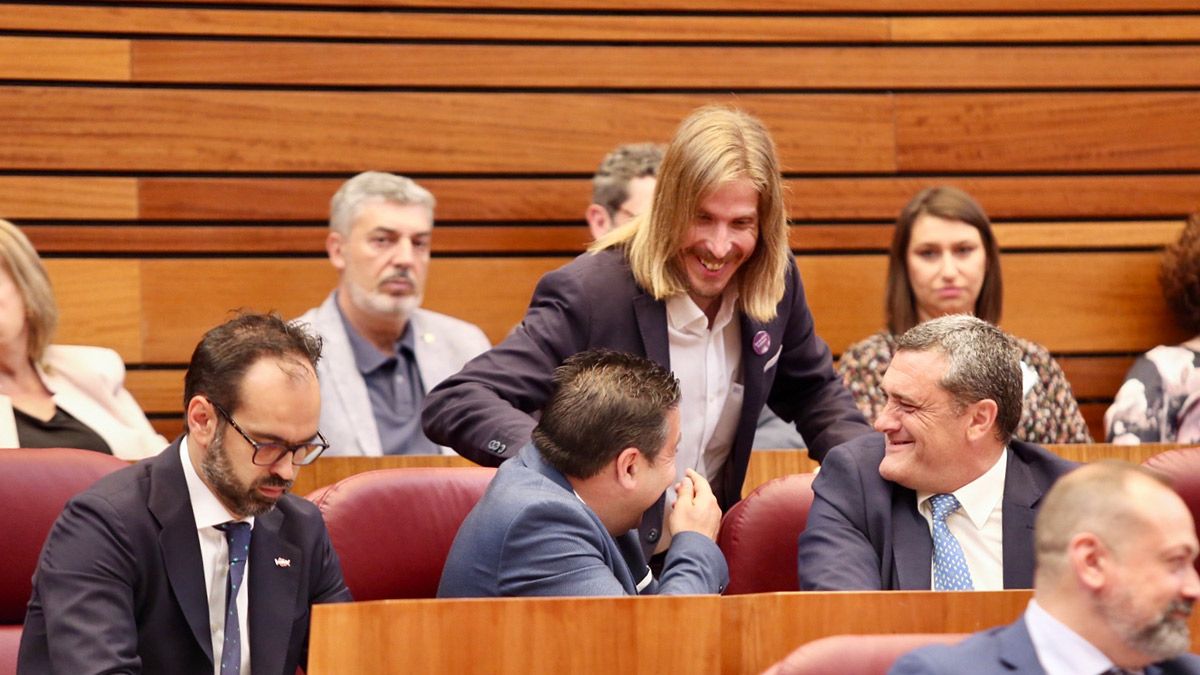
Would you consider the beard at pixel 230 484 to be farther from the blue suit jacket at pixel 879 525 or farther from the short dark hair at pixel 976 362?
the short dark hair at pixel 976 362

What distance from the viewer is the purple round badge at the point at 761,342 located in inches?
124

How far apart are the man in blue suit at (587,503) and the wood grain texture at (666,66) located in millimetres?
2128

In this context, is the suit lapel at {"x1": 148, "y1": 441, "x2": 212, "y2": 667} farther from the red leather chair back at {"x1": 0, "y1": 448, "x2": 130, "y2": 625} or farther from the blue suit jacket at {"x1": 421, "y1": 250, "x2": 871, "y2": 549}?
the blue suit jacket at {"x1": 421, "y1": 250, "x2": 871, "y2": 549}

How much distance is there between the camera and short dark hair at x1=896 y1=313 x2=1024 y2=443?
2.78 m

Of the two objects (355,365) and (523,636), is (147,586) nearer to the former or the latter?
(523,636)

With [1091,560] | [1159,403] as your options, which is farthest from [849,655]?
[1159,403]

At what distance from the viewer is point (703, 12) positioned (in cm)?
474

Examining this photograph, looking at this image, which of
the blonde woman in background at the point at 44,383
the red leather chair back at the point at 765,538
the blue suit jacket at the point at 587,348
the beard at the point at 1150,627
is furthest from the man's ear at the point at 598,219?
the beard at the point at 1150,627

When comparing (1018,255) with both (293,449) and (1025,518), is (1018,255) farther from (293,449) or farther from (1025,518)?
(293,449)

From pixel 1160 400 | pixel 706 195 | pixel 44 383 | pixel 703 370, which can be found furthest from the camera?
pixel 1160 400

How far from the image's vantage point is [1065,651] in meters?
1.95

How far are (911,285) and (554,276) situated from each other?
1.55 metres

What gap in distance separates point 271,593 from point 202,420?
0.28 m

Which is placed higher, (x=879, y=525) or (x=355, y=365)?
(x=355, y=365)
